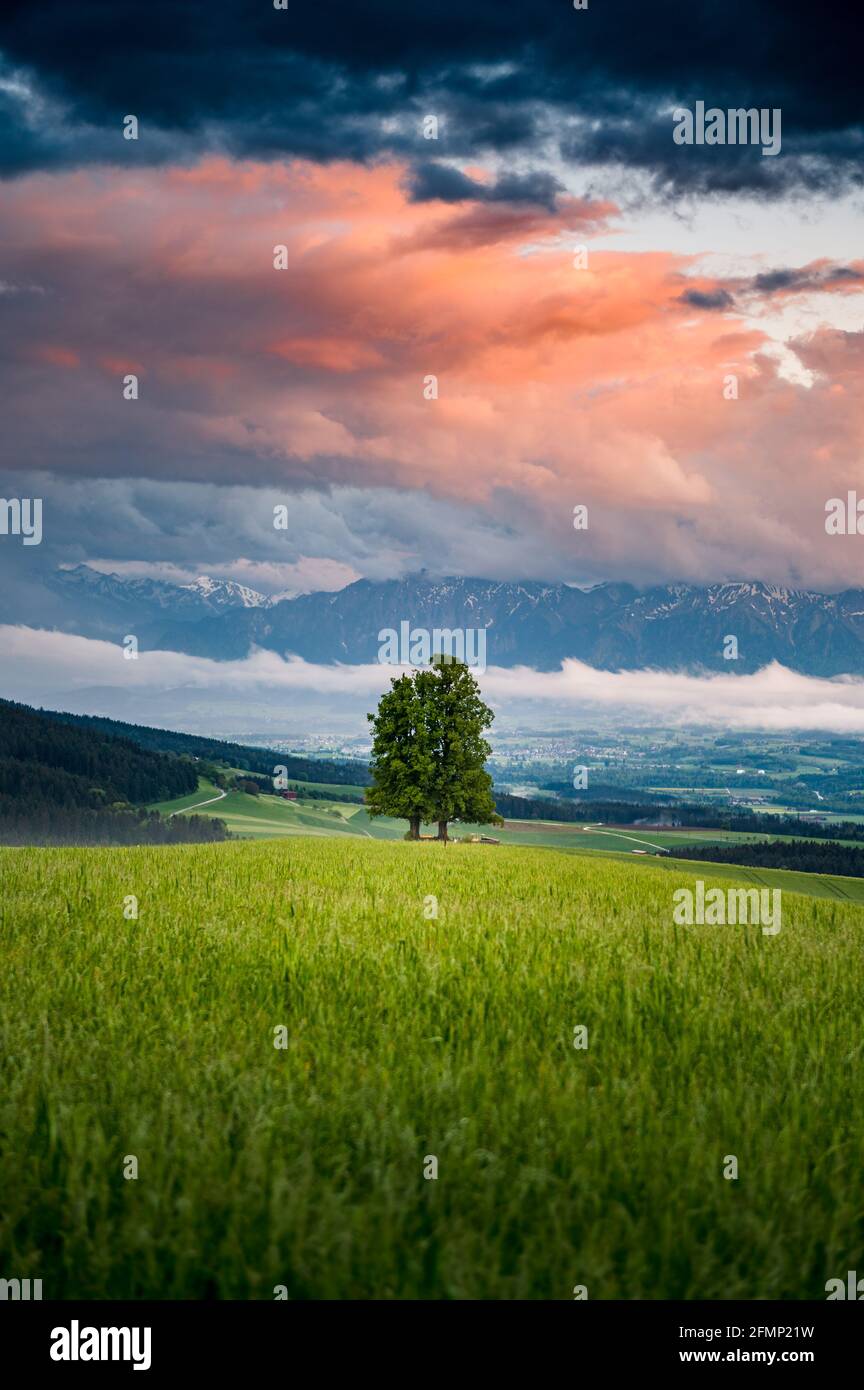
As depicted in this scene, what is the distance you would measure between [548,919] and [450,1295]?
9.57 metres

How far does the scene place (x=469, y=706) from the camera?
6106 cm

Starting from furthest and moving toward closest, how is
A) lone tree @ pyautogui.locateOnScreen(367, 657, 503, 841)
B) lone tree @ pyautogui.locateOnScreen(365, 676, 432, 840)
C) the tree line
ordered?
1. the tree line
2. lone tree @ pyautogui.locateOnScreen(367, 657, 503, 841)
3. lone tree @ pyautogui.locateOnScreen(365, 676, 432, 840)

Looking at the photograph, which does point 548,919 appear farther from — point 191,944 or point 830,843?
point 830,843

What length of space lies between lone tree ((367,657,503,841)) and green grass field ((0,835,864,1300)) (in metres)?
48.7

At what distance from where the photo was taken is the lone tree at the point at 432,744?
199 ft

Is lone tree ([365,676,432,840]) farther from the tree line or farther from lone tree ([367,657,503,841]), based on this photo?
the tree line

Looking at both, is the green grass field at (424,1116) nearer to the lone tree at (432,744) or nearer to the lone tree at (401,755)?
the lone tree at (401,755)

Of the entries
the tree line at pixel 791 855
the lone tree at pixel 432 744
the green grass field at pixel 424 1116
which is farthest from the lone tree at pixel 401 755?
the tree line at pixel 791 855

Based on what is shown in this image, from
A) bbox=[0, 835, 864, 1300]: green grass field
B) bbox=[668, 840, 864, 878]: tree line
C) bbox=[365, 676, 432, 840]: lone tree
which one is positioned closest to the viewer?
bbox=[0, 835, 864, 1300]: green grass field

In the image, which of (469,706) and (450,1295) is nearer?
(450,1295)

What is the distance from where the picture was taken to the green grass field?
4.72 meters

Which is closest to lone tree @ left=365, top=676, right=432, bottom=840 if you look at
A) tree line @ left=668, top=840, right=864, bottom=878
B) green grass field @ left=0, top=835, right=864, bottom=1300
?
green grass field @ left=0, top=835, right=864, bottom=1300
